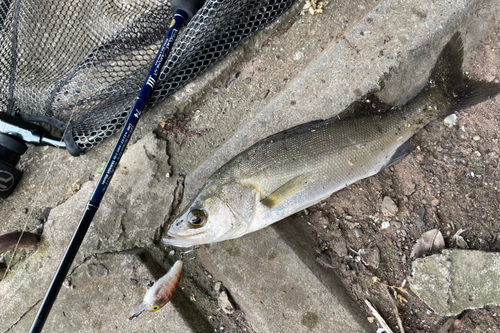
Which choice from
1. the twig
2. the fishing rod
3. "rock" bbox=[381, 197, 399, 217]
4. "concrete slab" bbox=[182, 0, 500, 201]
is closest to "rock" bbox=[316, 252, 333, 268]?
the twig

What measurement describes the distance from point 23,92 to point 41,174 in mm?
884

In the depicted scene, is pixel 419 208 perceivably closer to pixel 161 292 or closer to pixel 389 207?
pixel 389 207

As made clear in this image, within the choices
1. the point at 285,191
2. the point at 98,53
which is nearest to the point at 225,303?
the point at 285,191

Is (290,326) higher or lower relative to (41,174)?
higher

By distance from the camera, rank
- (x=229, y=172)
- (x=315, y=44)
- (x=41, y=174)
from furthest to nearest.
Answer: (x=41, y=174), (x=315, y=44), (x=229, y=172)

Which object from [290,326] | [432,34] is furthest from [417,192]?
[290,326]

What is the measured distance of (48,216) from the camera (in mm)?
3041

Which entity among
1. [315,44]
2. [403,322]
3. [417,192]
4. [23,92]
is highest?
[315,44]

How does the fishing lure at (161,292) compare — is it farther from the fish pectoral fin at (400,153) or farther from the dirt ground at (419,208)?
the fish pectoral fin at (400,153)

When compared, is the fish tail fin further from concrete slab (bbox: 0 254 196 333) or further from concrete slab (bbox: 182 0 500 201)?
concrete slab (bbox: 0 254 196 333)

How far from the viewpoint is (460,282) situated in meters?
2.24

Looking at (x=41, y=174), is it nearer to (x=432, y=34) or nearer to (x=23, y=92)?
(x=23, y=92)

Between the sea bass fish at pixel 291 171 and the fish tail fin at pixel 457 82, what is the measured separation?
27cm

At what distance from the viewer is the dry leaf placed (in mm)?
2432
